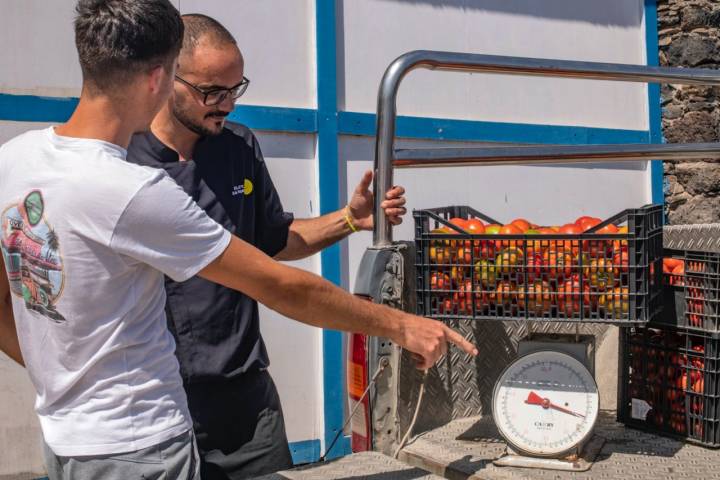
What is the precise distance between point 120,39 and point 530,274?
1108mm

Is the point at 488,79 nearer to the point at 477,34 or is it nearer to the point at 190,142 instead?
the point at 477,34

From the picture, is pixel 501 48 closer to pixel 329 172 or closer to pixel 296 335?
pixel 329 172

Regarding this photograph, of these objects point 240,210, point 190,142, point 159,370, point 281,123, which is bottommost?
point 159,370

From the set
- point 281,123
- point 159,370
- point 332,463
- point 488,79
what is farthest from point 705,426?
point 488,79

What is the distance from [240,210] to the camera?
2.79 metres

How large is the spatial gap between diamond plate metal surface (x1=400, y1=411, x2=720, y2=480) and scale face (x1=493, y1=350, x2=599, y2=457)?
7cm

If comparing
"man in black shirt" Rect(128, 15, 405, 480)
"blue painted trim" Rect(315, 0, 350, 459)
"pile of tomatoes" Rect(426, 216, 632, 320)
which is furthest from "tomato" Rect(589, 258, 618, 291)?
"blue painted trim" Rect(315, 0, 350, 459)

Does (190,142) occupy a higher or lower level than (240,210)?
higher

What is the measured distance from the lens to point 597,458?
7.47ft

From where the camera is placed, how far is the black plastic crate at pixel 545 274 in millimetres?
2254

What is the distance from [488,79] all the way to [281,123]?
161 cm

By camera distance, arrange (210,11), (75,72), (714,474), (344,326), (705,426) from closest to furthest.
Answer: (344,326), (714,474), (705,426), (75,72), (210,11)

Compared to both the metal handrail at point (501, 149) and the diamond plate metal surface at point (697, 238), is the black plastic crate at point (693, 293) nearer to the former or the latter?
the metal handrail at point (501, 149)

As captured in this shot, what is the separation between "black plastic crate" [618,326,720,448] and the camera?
2334 millimetres
